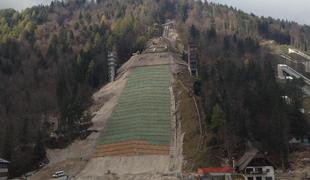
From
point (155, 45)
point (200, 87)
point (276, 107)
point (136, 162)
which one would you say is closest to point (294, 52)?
point (155, 45)

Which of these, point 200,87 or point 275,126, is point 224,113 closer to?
point 275,126

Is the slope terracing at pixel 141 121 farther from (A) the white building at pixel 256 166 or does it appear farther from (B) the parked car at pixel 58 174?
(A) the white building at pixel 256 166

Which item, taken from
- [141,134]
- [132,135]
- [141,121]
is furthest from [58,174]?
Answer: [141,121]

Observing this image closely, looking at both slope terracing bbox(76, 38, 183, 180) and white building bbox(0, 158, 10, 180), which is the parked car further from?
white building bbox(0, 158, 10, 180)

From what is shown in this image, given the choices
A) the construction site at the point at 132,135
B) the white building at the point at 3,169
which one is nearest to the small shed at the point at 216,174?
the construction site at the point at 132,135

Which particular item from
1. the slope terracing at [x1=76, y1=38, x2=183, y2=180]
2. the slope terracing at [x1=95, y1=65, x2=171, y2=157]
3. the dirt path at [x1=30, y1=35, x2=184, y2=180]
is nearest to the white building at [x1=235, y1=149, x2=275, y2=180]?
the dirt path at [x1=30, y1=35, x2=184, y2=180]

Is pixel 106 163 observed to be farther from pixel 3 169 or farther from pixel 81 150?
pixel 3 169

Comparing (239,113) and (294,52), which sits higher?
(294,52)
